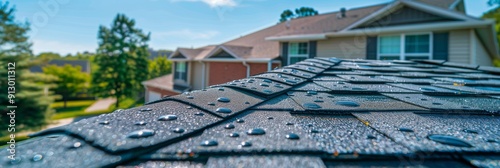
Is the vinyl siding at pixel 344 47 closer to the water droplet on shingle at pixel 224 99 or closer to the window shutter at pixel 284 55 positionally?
the window shutter at pixel 284 55

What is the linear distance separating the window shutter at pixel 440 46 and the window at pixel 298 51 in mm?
4355

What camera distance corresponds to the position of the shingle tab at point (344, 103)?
1030 mm

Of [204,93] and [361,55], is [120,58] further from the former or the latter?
[204,93]

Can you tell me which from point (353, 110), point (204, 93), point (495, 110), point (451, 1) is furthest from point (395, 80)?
point (451, 1)

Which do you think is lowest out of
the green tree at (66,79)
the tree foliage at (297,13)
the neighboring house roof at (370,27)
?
the green tree at (66,79)

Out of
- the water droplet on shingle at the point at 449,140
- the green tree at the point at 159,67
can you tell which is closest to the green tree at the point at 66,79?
the green tree at the point at 159,67

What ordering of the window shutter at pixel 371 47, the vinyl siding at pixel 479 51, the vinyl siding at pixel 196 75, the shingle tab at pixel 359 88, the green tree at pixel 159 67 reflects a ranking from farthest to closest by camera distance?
the green tree at pixel 159 67, the vinyl siding at pixel 196 75, the window shutter at pixel 371 47, the vinyl siding at pixel 479 51, the shingle tab at pixel 359 88

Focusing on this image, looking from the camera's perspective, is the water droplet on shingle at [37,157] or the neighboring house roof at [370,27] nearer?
the water droplet on shingle at [37,157]

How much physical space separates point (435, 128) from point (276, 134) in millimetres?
577

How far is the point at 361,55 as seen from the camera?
9.02m

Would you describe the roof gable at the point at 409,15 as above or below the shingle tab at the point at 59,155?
above

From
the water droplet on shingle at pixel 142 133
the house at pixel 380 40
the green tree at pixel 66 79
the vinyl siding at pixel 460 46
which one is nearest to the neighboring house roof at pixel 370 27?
the house at pixel 380 40

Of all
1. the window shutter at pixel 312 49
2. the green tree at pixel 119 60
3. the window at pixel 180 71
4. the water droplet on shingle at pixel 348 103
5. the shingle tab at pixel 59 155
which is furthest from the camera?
the green tree at pixel 119 60

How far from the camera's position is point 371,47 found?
865cm
